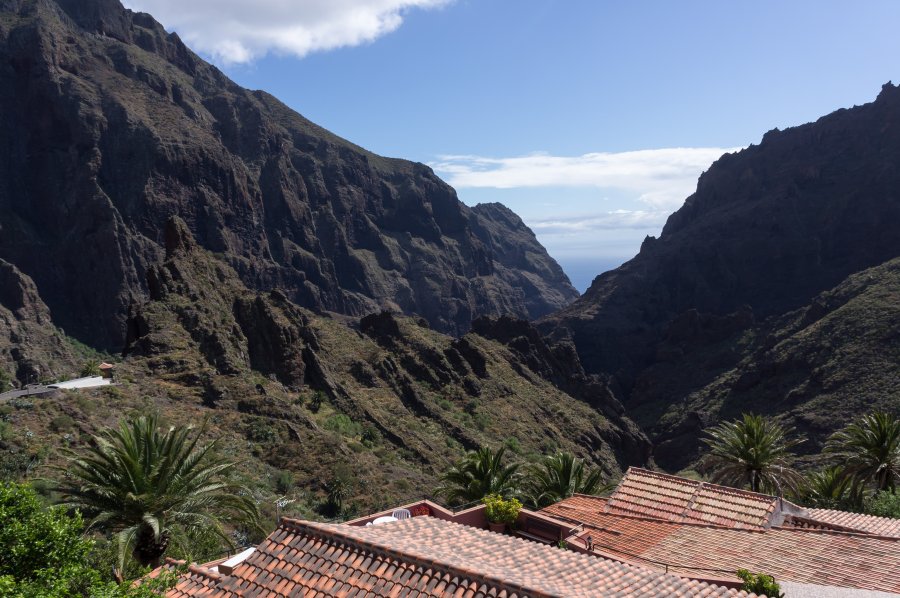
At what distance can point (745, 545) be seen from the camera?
780 inches

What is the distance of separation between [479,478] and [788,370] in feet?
258

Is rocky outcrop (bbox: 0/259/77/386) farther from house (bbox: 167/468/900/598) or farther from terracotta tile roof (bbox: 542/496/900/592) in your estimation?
terracotta tile roof (bbox: 542/496/900/592)

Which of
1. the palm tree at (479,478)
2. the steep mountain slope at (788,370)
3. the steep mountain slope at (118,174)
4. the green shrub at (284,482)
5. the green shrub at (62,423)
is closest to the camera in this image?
the palm tree at (479,478)

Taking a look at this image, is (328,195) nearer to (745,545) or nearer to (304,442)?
(304,442)

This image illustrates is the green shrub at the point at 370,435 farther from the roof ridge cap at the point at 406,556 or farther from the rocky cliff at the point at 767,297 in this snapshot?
the rocky cliff at the point at 767,297

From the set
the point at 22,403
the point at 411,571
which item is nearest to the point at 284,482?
the point at 22,403

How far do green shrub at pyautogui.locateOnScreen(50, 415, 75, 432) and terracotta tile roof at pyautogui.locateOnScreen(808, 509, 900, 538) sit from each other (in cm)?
3399

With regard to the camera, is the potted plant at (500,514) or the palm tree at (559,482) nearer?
the potted plant at (500,514)

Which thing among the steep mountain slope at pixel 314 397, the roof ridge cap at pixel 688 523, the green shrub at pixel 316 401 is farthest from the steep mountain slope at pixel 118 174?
the roof ridge cap at pixel 688 523

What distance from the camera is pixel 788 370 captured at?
96250 mm

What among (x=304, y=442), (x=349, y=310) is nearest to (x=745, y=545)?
(x=304, y=442)

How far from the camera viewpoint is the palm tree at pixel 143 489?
1738 centimetres

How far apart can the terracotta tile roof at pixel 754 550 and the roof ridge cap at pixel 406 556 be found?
616cm

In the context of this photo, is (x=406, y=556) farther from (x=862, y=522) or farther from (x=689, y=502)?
(x=862, y=522)
